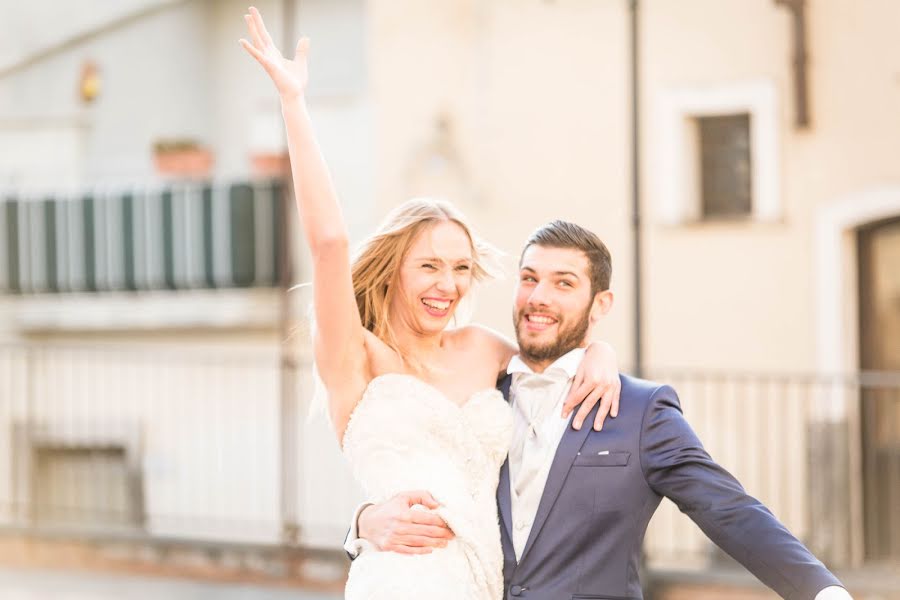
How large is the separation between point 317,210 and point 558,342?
59 centimetres

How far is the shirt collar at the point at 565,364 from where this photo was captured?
356 centimetres

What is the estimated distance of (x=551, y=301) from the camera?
3510mm

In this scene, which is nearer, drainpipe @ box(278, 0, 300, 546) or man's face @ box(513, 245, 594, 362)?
man's face @ box(513, 245, 594, 362)

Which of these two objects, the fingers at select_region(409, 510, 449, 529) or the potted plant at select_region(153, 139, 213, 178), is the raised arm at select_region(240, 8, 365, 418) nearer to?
the fingers at select_region(409, 510, 449, 529)

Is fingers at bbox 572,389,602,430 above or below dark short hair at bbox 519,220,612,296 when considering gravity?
A: below

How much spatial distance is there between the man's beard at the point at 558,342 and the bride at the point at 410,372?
6 cm

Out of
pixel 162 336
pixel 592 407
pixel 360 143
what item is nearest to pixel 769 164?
pixel 360 143

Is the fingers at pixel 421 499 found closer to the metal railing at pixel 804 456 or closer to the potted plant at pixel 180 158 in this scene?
the metal railing at pixel 804 456

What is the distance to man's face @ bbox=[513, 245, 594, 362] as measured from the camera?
11.5ft

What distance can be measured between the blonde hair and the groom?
197mm

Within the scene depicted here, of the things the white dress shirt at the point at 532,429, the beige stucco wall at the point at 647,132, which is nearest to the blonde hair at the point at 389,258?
the white dress shirt at the point at 532,429

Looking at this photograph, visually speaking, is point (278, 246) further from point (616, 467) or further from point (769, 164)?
point (616, 467)

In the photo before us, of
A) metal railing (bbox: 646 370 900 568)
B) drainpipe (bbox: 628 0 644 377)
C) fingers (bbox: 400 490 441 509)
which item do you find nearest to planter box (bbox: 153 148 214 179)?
metal railing (bbox: 646 370 900 568)

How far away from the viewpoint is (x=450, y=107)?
1198 centimetres
